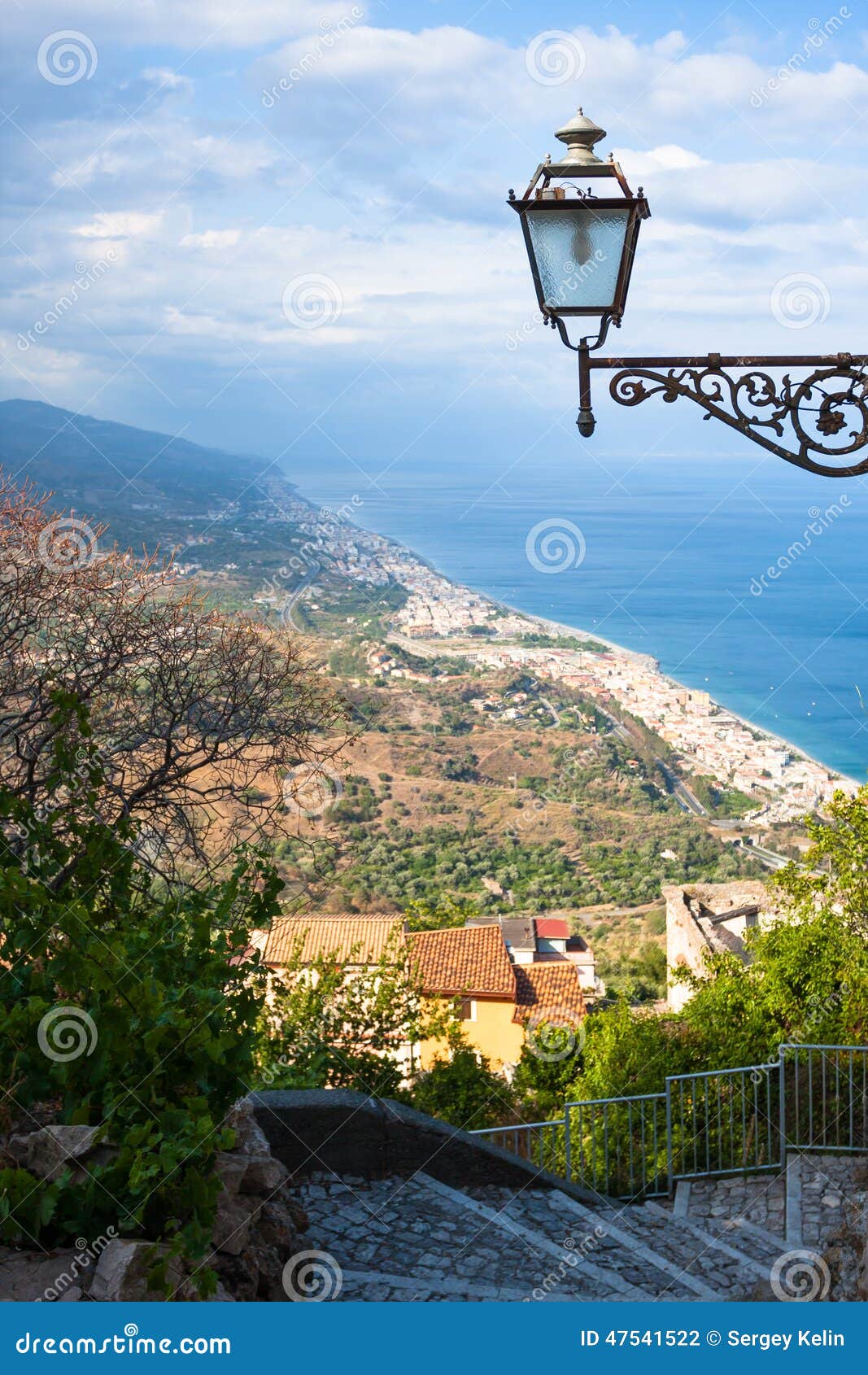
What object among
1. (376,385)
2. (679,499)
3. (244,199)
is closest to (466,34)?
(244,199)

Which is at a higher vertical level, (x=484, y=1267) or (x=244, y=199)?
(x=244, y=199)

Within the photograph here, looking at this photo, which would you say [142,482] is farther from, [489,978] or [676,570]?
[676,570]

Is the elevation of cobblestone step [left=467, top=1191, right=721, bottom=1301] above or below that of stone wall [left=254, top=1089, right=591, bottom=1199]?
below

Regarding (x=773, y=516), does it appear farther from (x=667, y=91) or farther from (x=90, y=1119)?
(x=90, y=1119)

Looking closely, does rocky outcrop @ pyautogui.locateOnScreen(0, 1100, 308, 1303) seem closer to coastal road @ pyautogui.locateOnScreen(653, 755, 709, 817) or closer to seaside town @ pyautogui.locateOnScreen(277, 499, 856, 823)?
seaside town @ pyautogui.locateOnScreen(277, 499, 856, 823)

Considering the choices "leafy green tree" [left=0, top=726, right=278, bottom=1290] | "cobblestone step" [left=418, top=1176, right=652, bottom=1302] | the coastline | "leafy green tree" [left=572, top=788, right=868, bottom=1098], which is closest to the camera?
"leafy green tree" [left=0, top=726, right=278, bottom=1290]

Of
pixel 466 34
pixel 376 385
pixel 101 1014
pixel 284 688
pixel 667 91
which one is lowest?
pixel 101 1014

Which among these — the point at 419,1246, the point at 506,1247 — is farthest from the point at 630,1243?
the point at 419,1246

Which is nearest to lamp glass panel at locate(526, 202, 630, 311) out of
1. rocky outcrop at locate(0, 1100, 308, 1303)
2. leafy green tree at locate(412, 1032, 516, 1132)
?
rocky outcrop at locate(0, 1100, 308, 1303)
